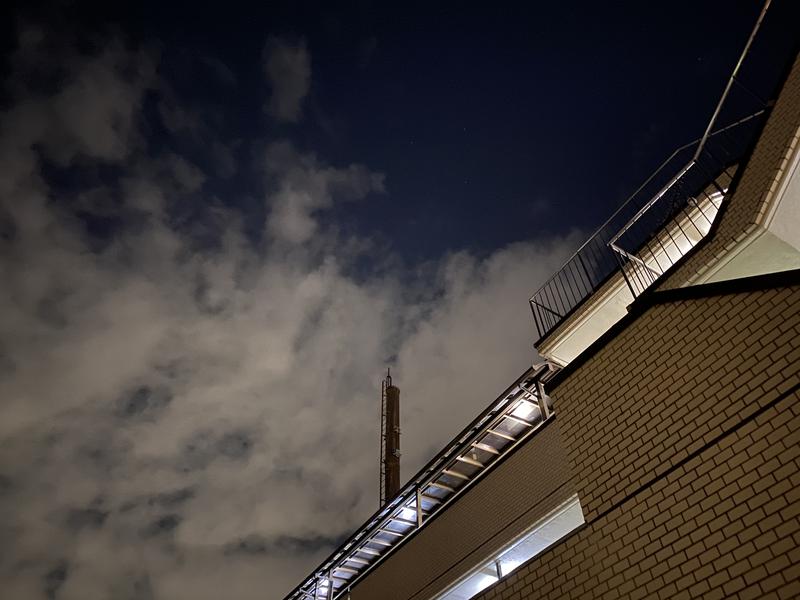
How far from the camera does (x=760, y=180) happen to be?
625 centimetres

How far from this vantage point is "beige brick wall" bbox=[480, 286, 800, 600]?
3.47 meters

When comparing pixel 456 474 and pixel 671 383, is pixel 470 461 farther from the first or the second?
pixel 671 383

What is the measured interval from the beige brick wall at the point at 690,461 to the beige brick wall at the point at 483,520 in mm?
3474

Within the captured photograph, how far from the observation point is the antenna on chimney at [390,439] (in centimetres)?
2863

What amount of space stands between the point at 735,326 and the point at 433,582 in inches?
326

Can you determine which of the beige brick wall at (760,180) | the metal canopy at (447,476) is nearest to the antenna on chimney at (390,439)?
the metal canopy at (447,476)

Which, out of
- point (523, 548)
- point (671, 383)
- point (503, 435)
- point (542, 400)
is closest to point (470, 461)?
point (503, 435)

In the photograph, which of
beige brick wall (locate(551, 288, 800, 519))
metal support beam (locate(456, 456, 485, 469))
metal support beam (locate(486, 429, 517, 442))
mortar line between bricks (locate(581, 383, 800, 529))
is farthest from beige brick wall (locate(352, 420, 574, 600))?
mortar line between bricks (locate(581, 383, 800, 529))

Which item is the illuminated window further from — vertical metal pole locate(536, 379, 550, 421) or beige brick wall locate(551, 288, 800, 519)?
beige brick wall locate(551, 288, 800, 519)

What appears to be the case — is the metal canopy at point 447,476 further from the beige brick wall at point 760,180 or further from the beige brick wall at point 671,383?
the beige brick wall at point 671,383

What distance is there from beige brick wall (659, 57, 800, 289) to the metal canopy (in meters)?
3.84

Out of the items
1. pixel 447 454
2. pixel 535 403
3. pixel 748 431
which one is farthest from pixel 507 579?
pixel 447 454

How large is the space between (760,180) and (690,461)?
4125mm

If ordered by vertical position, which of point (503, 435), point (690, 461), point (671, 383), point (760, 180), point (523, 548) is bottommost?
point (690, 461)
